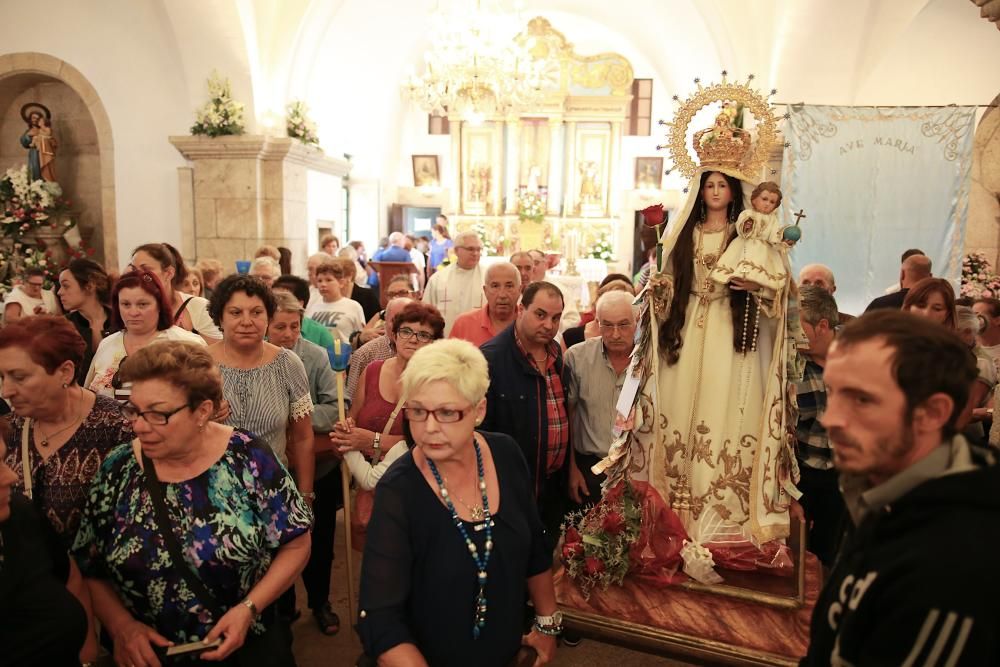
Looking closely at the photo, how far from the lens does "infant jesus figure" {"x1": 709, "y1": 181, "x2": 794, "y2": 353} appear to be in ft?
10.3

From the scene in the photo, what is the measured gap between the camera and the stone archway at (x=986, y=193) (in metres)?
8.84

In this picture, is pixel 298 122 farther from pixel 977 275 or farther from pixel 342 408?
pixel 977 275

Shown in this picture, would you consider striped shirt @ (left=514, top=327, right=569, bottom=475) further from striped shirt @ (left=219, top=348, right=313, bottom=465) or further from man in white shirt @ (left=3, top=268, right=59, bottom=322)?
man in white shirt @ (left=3, top=268, right=59, bottom=322)

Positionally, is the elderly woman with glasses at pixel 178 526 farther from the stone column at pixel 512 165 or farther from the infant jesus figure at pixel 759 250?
the stone column at pixel 512 165

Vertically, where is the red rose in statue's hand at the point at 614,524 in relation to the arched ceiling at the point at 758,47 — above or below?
below

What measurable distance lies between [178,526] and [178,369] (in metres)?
0.49

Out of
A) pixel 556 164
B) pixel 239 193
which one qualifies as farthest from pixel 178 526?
pixel 556 164

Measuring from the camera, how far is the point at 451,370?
6.97 ft

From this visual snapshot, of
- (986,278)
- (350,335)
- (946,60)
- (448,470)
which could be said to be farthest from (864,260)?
(448,470)

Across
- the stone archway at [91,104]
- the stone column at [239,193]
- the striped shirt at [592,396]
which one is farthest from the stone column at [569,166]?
the striped shirt at [592,396]

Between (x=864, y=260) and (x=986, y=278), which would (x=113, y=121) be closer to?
(x=864, y=260)

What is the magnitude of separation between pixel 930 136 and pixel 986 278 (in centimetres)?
243

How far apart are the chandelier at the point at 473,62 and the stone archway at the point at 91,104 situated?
4.57m

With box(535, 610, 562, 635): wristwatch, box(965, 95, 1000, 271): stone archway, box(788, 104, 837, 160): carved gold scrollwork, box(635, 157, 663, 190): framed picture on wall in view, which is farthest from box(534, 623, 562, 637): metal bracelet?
box(635, 157, 663, 190): framed picture on wall
